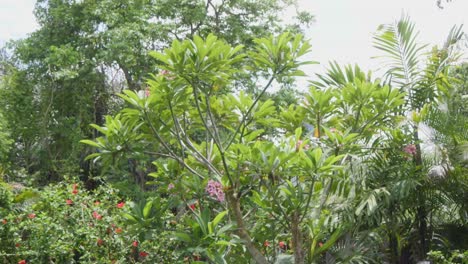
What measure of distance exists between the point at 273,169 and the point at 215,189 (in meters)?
0.80

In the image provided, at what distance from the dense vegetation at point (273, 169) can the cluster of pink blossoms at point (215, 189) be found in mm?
10

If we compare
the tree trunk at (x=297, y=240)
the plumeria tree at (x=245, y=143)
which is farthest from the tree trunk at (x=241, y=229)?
the tree trunk at (x=297, y=240)

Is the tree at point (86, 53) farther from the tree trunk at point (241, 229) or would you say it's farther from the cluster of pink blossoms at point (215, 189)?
the tree trunk at point (241, 229)

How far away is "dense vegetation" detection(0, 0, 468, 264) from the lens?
346 cm

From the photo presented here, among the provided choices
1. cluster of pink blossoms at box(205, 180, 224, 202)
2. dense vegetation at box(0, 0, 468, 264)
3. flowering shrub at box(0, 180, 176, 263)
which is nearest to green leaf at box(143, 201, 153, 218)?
dense vegetation at box(0, 0, 468, 264)

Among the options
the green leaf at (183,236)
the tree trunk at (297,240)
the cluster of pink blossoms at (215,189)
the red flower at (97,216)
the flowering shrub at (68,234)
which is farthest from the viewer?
the red flower at (97,216)

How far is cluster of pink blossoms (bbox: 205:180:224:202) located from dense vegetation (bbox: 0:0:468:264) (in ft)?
0.03

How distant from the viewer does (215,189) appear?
12.8ft

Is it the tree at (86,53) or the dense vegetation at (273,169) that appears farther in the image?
the tree at (86,53)

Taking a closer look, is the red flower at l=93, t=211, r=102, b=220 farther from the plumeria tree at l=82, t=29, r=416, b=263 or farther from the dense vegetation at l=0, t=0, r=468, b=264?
the plumeria tree at l=82, t=29, r=416, b=263

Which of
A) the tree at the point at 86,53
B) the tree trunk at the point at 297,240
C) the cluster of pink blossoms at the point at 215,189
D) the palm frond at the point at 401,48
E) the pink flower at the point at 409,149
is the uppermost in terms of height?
the tree at the point at 86,53

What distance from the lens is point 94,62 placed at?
35.2ft

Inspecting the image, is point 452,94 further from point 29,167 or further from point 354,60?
point 29,167

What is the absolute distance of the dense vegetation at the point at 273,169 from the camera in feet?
11.3
